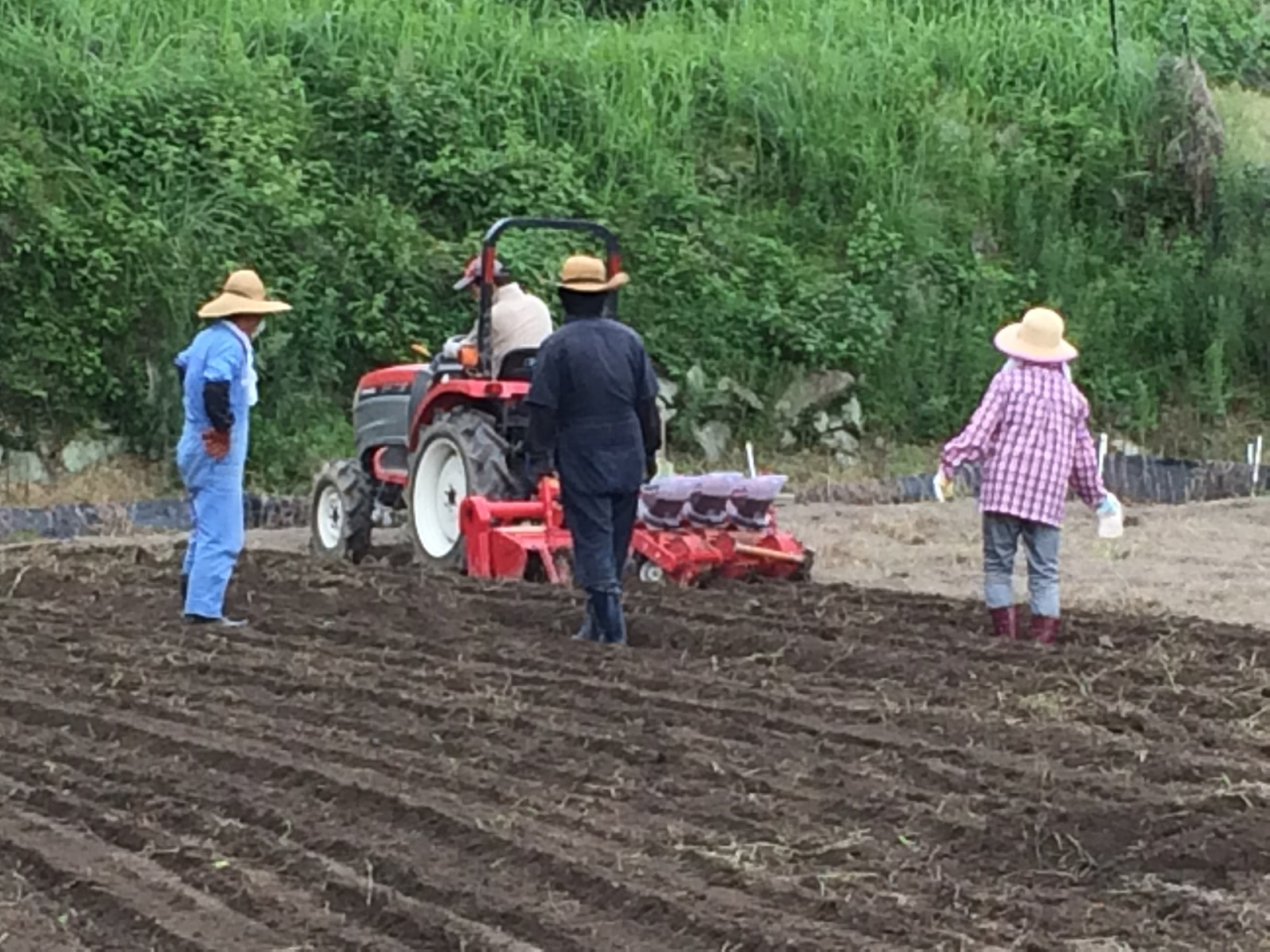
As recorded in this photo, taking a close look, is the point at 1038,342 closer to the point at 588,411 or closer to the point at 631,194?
the point at 588,411

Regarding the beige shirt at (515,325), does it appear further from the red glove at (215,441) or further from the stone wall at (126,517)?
the stone wall at (126,517)

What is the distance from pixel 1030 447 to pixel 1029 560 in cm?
46

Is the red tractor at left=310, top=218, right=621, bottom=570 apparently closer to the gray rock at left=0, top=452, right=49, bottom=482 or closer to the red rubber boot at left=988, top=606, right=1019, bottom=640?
the red rubber boot at left=988, top=606, right=1019, bottom=640

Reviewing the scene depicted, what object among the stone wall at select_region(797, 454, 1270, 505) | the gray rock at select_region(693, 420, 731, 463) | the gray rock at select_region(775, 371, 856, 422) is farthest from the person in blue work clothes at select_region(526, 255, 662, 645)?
the gray rock at select_region(775, 371, 856, 422)

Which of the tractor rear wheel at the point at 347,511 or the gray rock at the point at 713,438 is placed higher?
the gray rock at the point at 713,438

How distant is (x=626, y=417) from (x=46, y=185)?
7771mm

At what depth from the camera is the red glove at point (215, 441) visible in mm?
8828

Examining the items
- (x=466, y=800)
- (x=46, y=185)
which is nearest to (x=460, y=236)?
(x=46, y=185)

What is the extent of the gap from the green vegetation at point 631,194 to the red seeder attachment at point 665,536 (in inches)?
205

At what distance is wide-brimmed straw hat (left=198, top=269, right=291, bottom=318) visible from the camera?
8.96 m

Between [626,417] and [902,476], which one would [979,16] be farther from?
[626,417]

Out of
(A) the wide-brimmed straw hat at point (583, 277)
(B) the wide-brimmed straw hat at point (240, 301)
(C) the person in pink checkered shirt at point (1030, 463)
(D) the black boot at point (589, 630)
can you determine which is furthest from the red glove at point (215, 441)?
(C) the person in pink checkered shirt at point (1030, 463)

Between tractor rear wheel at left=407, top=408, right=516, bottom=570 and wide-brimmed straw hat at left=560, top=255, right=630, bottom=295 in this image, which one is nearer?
wide-brimmed straw hat at left=560, top=255, right=630, bottom=295

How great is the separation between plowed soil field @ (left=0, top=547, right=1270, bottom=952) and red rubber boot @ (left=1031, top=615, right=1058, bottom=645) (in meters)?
0.19
